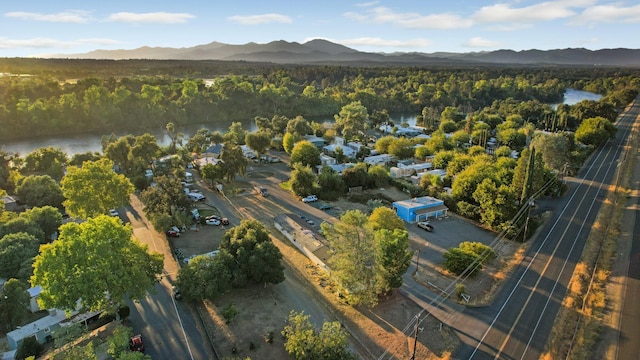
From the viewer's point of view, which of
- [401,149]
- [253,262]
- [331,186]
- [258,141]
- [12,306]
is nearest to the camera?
[12,306]

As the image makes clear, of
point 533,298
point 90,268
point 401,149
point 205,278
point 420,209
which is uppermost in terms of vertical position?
point 90,268

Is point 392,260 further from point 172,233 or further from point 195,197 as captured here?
point 195,197

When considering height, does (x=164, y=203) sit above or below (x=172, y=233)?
above

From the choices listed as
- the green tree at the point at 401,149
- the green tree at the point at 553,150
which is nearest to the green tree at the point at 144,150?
the green tree at the point at 401,149

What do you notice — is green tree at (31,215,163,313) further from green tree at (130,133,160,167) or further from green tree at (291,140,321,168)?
green tree at (291,140,321,168)

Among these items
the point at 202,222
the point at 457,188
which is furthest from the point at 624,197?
the point at 202,222

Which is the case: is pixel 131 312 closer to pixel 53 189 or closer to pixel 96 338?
pixel 96 338

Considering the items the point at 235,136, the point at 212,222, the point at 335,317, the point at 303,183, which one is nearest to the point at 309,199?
the point at 303,183
